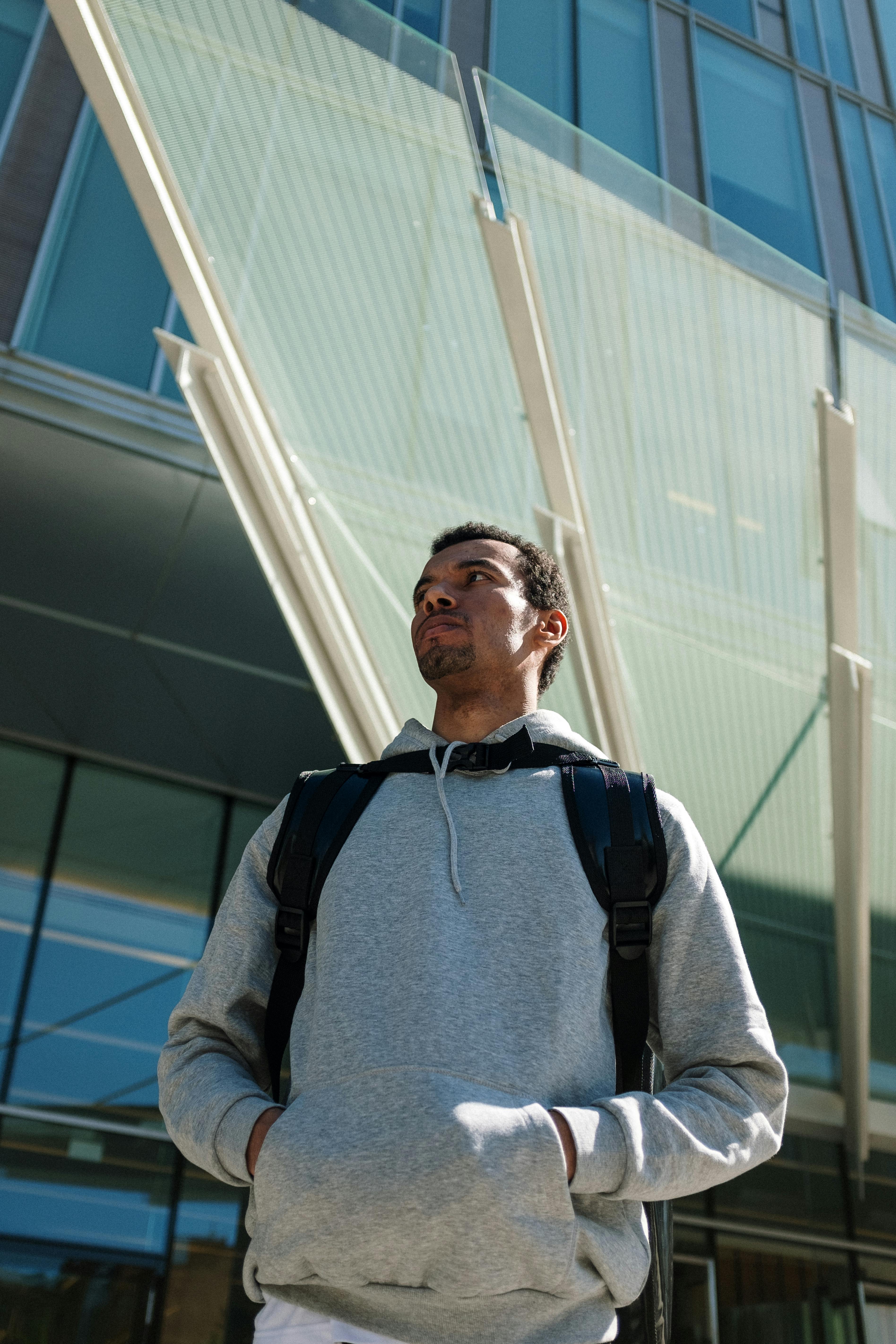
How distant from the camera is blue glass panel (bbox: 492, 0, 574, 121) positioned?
41.5 feet

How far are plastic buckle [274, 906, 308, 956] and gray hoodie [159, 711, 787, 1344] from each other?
28mm

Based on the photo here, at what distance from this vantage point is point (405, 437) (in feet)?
21.2

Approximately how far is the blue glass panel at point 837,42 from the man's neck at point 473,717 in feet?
51.9

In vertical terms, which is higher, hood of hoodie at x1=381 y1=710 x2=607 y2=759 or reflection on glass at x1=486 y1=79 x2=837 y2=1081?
reflection on glass at x1=486 y1=79 x2=837 y2=1081

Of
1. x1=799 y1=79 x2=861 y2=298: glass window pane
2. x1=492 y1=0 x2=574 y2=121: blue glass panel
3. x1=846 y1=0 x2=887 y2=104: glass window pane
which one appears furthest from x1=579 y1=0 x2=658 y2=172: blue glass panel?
x1=846 y1=0 x2=887 y2=104: glass window pane

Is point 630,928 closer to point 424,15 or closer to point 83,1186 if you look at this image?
point 83,1186

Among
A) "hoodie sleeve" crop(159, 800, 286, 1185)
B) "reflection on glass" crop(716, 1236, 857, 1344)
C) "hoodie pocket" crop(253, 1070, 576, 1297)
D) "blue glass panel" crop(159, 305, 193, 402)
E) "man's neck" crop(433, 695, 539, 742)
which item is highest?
"blue glass panel" crop(159, 305, 193, 402)

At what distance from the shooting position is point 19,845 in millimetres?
10539

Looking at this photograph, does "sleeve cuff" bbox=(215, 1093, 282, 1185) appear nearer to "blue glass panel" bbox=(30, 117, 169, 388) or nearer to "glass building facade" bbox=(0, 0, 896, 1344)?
"glass building facade" bbox=(0, 0, 896, 1344)

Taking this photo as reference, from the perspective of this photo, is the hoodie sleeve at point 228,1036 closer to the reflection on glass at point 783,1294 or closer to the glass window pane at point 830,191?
the reflection on glass at point 783,1294

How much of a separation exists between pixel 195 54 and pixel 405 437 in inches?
89.2

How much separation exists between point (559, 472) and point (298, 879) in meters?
4.78

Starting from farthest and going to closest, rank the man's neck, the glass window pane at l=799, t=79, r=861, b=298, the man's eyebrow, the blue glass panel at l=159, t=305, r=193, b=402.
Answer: the glass window pane at l=799, t=79, r=861, b=298, the blue glass panel at l=159, t=305, r=193, b=402, the man's eyebrow, the man's neck

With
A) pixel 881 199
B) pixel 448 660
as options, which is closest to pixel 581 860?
pixel 448 660
